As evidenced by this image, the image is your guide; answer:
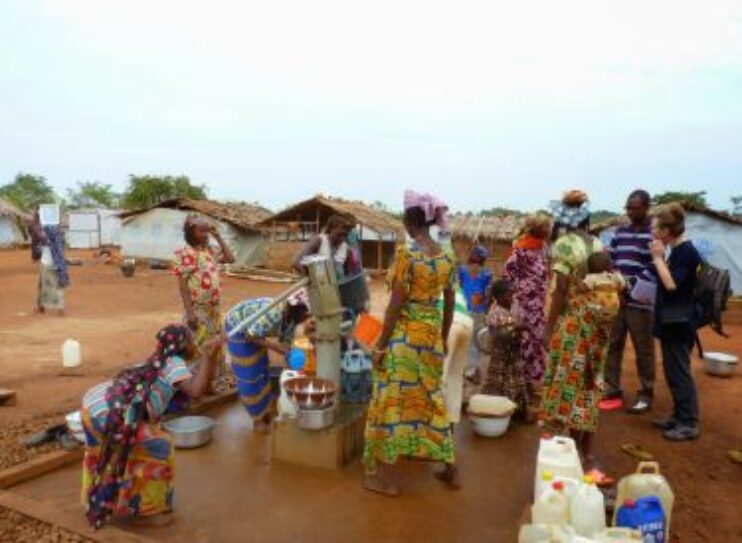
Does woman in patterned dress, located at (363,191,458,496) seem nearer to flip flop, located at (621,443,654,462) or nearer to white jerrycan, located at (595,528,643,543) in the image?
white jerrycan, located at (595,528,643,543)

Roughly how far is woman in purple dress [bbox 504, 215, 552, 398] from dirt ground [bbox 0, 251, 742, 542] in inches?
27.6

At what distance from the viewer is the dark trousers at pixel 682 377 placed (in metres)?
4.29

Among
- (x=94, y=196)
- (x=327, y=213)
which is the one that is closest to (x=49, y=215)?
(x=327, y=213)

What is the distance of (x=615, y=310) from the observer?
11.5ft

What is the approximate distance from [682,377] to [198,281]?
12.3 ft

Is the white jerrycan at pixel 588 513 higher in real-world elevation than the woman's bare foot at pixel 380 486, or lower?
higher

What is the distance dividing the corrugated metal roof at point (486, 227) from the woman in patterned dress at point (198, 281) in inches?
542

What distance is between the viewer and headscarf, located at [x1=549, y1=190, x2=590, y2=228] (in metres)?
3.98

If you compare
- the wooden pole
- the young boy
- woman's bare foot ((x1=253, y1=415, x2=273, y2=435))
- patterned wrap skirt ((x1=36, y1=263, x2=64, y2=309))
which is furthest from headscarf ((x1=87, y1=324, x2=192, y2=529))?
the wooden pole

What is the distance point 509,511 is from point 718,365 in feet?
14.9

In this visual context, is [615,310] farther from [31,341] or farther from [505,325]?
[31,341]

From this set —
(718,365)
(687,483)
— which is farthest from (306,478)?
(718,365)

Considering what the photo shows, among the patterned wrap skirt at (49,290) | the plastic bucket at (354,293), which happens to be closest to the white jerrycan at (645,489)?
the plastic bucket at (354,293)

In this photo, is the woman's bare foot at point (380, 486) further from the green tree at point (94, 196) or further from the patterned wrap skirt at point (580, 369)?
the green tree at point (94, 196)
